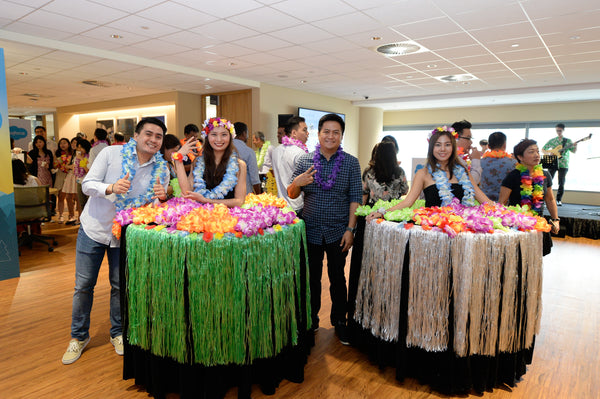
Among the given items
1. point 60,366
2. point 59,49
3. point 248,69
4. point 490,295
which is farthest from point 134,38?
point 490,295

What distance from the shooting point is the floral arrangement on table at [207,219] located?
1.97m

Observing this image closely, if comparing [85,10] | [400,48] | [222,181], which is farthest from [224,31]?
[222,181]

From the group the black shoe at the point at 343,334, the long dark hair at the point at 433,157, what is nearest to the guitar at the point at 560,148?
the long dark hair at the point at 433,157

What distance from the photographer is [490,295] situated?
2.18 m

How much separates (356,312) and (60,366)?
6.54ft

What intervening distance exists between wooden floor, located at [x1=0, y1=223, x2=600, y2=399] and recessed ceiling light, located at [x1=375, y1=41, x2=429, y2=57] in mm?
3831

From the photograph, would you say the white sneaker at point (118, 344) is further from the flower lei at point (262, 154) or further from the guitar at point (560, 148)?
the guitar at point (560, 148)

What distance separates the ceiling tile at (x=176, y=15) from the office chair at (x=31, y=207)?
2794 millimetres

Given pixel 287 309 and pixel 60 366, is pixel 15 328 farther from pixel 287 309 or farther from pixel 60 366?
pixel 287 309

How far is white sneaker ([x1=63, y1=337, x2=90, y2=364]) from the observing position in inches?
99.7

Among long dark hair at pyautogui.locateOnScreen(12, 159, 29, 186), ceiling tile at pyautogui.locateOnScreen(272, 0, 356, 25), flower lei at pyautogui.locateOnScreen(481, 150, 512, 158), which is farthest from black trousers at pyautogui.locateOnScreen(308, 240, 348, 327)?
long dark hair at pyautogui.locateOnScreen(12, 159, 29, 186)

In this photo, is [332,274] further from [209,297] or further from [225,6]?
[225,6]

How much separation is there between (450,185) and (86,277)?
2.58m

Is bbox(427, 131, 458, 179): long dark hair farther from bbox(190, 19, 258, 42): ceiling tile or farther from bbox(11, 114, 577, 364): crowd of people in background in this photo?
bbox(190, 19, 258, 42): ceiling tile
